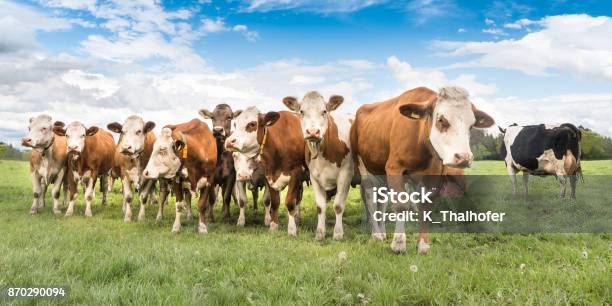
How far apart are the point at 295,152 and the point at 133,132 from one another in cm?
411

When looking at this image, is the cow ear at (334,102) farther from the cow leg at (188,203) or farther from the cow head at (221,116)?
the cow leg at (188,203)

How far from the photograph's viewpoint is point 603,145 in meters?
49.4

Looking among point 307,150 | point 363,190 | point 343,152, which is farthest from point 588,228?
point 307,150

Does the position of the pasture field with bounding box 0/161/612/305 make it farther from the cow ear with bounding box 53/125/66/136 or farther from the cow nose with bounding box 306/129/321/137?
the cow ear with bounding box 53/125/66/136

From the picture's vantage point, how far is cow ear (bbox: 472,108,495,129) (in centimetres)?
614

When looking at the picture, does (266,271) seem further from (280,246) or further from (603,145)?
(603,145)

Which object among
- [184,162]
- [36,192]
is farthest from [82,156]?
[184,162]

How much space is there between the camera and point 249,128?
909 cm

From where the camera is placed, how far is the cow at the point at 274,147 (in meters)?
9.03

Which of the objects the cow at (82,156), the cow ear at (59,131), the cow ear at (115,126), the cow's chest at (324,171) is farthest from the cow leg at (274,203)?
the cow ear at (59,131)

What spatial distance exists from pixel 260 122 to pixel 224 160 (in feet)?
7.70

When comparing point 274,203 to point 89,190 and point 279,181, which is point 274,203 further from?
point 89,190

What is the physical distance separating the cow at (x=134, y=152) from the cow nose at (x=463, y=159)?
7.47m

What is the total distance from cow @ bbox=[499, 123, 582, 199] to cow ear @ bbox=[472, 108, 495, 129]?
32.2 feet
